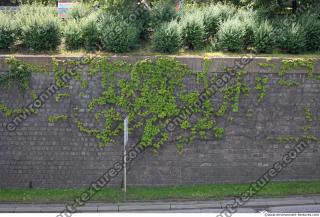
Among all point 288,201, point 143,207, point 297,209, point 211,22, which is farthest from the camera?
point 211,22

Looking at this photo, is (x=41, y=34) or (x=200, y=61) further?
(x=41, y=34)

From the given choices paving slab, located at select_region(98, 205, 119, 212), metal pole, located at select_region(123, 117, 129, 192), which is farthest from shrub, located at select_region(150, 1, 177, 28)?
paving slab, located at select_region(98, 205, 119, 212)

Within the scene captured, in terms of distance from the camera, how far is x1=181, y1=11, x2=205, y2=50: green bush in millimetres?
13461

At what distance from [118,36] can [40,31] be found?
6.90 ft

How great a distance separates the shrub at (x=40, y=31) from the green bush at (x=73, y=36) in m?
0.23

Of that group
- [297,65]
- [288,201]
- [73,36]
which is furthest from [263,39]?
[73,36]

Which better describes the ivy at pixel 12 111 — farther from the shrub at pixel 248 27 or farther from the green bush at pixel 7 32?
the shrub at pixel 248 27

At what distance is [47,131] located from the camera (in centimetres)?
1229

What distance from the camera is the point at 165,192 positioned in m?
12.0

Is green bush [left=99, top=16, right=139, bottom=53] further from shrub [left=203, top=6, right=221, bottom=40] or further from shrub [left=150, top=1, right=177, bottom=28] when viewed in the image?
shrub [left=203, top=6, right=221, bottom=40]

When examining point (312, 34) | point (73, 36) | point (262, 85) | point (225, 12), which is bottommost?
point (262, 85)

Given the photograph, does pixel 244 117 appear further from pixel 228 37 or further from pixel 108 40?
pixel 108 40

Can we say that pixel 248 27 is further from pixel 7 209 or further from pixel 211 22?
pixel 7 209

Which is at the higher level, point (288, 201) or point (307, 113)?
point (307, 113)
